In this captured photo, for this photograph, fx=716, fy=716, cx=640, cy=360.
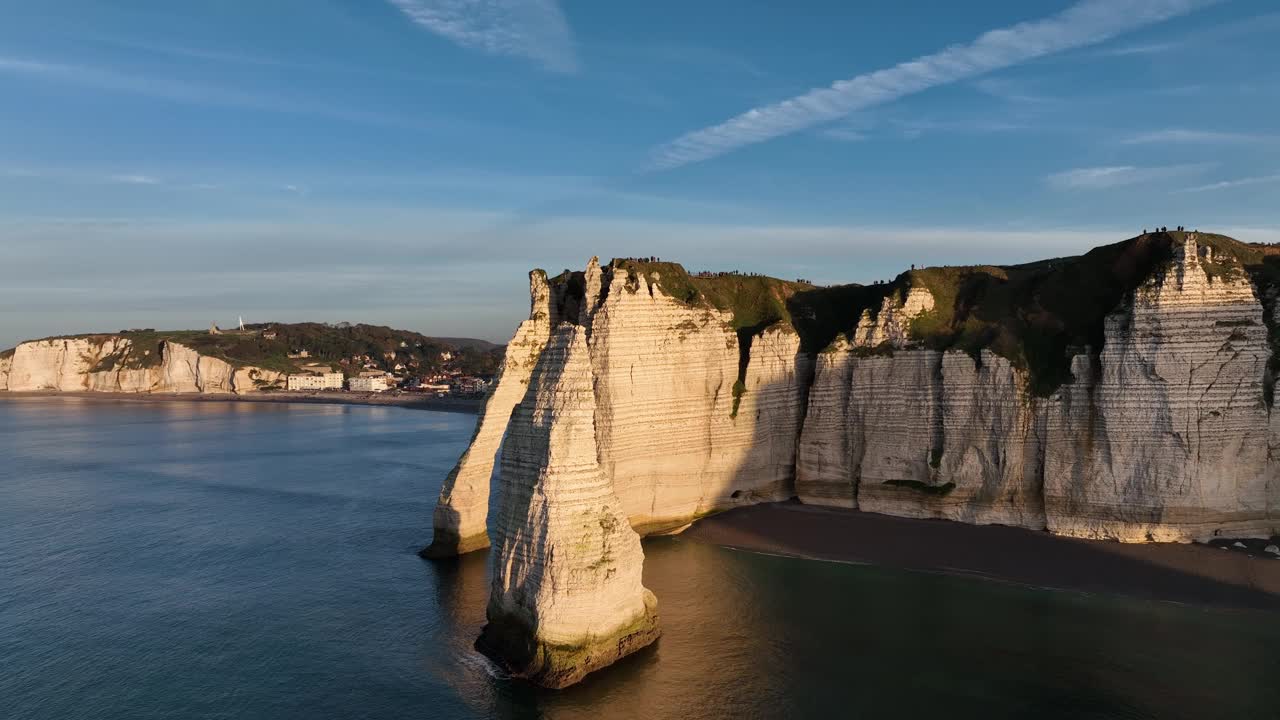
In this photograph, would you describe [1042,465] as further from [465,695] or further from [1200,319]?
[465,695]

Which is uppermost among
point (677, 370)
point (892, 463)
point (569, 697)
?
point (677, 370)

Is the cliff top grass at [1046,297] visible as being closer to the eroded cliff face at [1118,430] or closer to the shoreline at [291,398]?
the eroded cliff face at [1118,430]

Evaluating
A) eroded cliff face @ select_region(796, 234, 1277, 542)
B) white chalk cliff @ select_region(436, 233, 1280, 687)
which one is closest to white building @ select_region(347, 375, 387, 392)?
white chalk cliff @ select_region(436, 233, 1280, 687)

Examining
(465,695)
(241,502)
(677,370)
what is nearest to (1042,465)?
(677,370)

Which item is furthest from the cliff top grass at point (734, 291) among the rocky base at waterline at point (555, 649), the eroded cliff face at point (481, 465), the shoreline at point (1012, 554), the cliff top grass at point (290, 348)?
the cliff top grass at point (290, 348)

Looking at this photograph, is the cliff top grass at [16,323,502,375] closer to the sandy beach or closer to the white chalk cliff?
the sandy beach

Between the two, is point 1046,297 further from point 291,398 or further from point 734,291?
point 291,398
